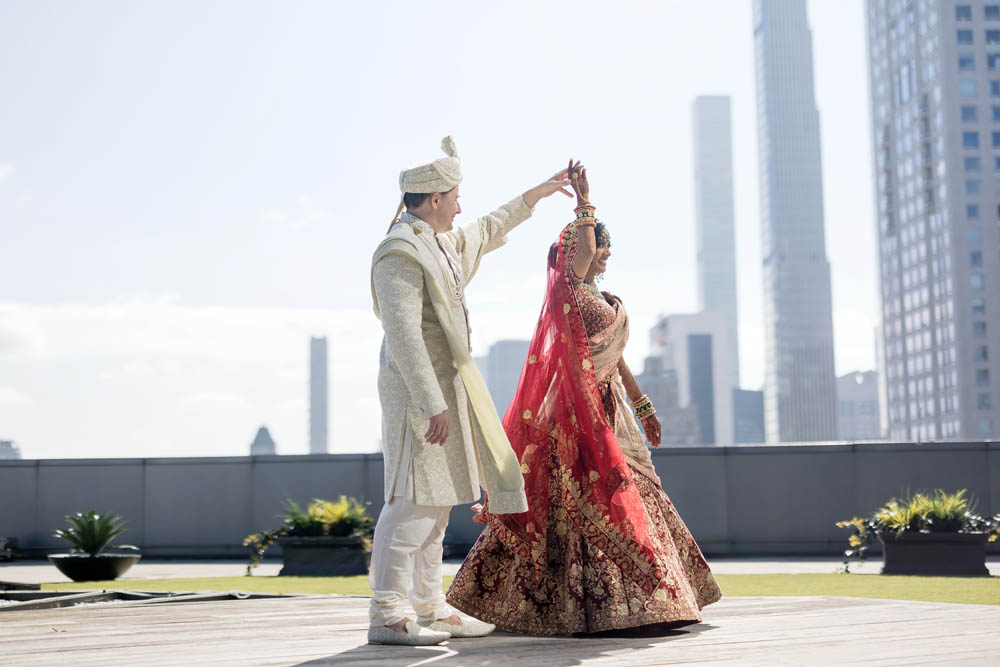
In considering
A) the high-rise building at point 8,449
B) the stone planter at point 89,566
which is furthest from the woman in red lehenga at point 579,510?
the high-rise building at point 8,449

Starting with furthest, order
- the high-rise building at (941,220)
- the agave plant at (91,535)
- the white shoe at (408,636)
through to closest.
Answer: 1. the high-rise building at (941,220)
2. the agave plant at (91,535)
3. the white shoe at (408,636)

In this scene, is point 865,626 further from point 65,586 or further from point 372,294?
point 65,586

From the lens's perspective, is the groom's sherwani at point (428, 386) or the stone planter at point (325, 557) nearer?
the groom's sherwani at point (428, 386)

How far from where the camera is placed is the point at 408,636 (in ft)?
12.4

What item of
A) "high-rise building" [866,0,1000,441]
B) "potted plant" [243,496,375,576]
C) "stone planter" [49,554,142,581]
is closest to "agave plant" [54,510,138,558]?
"stone planter" [49,554,142,581]

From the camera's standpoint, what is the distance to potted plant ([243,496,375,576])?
10.1 metres

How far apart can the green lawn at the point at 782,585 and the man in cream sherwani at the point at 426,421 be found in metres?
3.20

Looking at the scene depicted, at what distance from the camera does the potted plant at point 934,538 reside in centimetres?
886

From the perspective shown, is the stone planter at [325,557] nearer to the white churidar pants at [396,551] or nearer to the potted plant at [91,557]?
the potted plant at [91,557]

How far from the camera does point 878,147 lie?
120 metres

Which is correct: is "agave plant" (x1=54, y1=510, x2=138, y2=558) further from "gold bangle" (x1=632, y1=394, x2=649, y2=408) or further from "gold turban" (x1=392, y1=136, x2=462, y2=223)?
"gold turban" (x1=392, y1=136, x2=462, y2=223)

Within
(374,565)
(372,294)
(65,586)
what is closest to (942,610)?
(374,565)

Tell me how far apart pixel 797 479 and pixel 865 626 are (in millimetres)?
8772

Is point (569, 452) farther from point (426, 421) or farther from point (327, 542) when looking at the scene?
point (327, 542)
